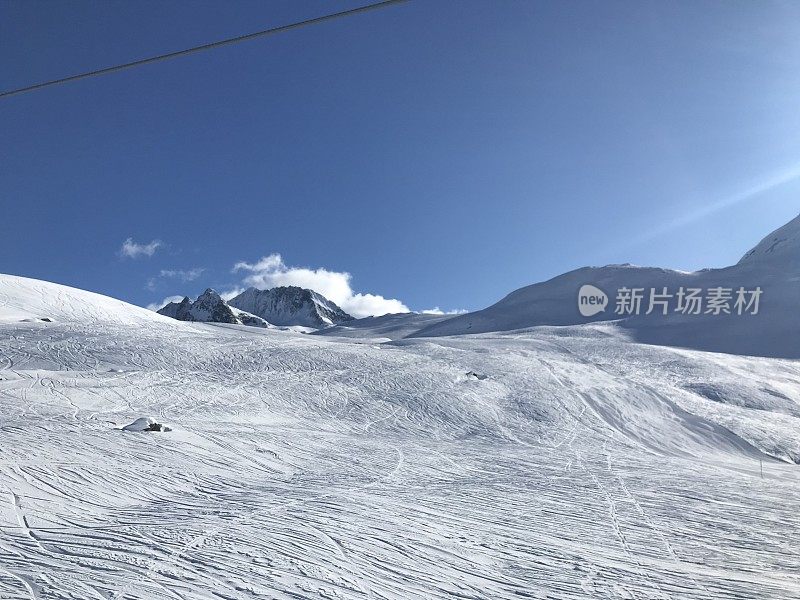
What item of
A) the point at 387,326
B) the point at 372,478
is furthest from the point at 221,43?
the point at 387,326

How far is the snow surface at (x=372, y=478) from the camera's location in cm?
753

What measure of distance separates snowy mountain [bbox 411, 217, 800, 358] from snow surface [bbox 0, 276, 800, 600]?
34.1m

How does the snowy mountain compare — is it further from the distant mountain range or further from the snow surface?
the snow surface

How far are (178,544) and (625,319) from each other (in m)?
79.6

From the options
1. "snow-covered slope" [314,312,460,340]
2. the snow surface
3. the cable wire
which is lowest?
the snow surface

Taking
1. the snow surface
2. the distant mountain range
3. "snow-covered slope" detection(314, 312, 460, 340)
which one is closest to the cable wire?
the snow surface

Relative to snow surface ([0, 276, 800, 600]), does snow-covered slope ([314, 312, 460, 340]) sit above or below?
above

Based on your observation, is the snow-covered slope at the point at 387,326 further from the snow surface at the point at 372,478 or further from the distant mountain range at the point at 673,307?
the snow surface at the point at 372,478

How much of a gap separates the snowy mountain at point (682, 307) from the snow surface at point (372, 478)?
34.1 metres

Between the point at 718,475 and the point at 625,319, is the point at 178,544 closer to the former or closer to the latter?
the point at 718,475

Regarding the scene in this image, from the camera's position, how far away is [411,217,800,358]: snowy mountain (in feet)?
218

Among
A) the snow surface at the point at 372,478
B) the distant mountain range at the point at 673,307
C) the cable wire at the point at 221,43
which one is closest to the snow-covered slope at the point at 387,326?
the distant mountain range at the point at 673,307

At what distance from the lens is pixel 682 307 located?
83.7 meters

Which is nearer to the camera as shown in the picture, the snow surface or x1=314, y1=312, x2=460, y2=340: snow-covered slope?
the snow surface
